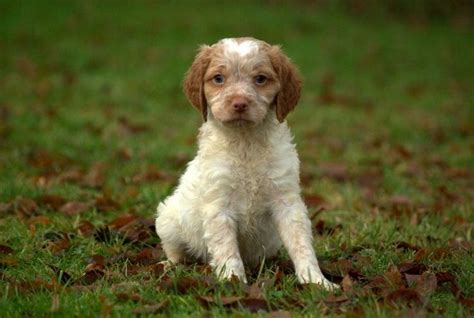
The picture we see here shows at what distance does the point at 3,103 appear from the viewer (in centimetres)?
1058

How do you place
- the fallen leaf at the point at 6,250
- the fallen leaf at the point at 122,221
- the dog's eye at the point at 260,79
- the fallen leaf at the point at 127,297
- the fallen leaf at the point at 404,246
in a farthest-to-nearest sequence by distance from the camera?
the fallen leaf at the point at 122,221, the fallen leaf at the point at 404,246, the fallen leaf at the point at 6,250, the dog's eye at the point at 260,79, the fallen leaf at the point at 127,297

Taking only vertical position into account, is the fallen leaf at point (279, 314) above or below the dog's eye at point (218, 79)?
below

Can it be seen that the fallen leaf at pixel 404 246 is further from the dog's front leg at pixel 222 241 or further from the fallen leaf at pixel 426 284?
the dog's front leg at pixel 222 241

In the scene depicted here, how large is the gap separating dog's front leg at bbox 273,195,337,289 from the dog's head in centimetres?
50

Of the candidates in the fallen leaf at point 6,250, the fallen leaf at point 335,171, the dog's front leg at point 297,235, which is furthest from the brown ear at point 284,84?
the fallen leaf at point 335,171

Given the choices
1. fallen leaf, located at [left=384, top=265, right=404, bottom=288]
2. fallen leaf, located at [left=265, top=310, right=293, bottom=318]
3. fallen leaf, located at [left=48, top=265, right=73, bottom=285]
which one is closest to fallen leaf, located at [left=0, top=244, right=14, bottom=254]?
fallen leaf, located at [left=48, top=265, right=73, bottom=285]

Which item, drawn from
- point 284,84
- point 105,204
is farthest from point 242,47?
point 105,204

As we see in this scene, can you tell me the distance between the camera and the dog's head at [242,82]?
418 centimetres

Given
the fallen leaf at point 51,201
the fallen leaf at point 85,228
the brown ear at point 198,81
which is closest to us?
the brown ear at point 198,81

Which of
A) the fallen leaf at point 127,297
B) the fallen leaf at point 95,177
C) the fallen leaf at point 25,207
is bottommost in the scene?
the fallen leaf at point 95,177

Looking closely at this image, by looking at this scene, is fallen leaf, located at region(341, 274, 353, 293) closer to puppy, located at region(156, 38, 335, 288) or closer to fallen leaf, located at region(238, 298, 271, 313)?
puppy, located at region(156, 38, 335, 288)

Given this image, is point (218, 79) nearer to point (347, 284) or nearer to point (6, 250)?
point (347, 284)

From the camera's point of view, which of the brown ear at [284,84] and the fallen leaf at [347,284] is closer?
the fallen leaf at [347,284]

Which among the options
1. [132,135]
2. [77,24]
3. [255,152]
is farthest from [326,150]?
[77,24]
